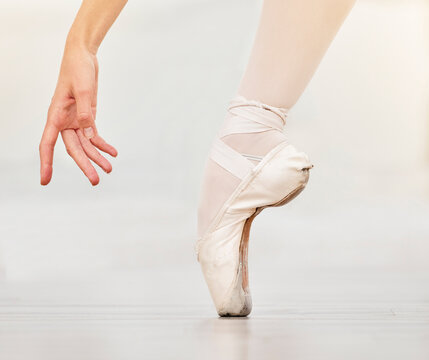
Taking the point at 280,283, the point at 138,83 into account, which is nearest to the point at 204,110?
the point at 138,83

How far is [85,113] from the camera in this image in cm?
100

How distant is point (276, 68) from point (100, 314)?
377 millimetres

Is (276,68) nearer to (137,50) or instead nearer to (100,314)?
(100,314)

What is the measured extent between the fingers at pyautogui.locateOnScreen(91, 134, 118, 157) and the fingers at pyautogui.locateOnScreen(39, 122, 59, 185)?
48 millimetres

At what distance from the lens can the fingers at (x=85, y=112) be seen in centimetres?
99

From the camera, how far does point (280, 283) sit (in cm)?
201

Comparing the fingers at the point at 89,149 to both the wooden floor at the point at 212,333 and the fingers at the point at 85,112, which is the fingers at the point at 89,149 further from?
the wooden floor at the point at 212,333

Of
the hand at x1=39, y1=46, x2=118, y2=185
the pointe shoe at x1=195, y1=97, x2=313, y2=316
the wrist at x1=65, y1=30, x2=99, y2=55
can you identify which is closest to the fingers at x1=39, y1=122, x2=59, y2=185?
the hand at x1=39, y1=46, x2=118, y2=185

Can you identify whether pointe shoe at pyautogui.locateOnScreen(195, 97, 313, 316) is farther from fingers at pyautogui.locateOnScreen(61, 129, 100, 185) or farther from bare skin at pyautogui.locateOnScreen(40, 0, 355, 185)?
fingers at pyautogui.locateOnScreen(61, 129, 100, 185)

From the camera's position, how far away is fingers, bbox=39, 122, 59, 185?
0.99 m

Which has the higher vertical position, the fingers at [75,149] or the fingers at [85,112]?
the fingers at [85,112]

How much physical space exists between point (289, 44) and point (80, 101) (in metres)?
0.27

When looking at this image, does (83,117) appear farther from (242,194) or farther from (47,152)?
(242,194)

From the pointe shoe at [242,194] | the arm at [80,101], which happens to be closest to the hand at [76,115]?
the arm at [80,101]
